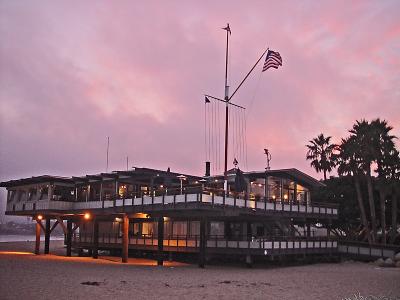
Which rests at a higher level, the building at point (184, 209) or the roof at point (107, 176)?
the roof at point (107, 176)

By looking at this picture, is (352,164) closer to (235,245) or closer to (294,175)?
(294,175)

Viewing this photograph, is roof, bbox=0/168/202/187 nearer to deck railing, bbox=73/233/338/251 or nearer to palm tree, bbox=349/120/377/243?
deck railing, bbox=73/233/338/251

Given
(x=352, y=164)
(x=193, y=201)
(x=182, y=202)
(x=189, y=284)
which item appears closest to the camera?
(x=189, y=284)

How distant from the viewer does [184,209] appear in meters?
34.4

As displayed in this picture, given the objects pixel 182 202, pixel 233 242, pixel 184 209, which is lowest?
pixel 233 242

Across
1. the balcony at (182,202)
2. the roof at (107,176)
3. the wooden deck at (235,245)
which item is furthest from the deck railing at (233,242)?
the roof at (107,176)

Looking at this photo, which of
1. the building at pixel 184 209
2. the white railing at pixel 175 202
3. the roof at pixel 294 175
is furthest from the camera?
the roof at pixel 294 175

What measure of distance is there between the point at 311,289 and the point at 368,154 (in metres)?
28.7

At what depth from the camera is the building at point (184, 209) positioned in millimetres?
36906

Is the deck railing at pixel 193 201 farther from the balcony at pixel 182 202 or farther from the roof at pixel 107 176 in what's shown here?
the roof at pixel 107 176

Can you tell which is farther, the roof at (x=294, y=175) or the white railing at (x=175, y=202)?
the roof at (x=294, y=175)

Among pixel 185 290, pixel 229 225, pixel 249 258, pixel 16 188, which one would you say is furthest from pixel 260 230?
pixel 16 188

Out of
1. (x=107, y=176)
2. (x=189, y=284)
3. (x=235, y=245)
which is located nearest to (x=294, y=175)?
(x=235, y=245)

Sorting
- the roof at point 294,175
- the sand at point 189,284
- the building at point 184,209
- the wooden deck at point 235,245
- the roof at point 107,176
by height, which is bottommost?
the sand at point 189,284
